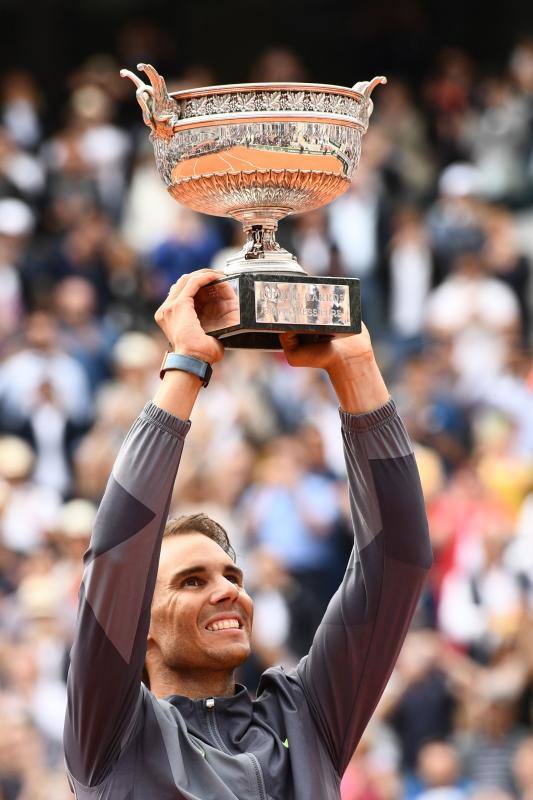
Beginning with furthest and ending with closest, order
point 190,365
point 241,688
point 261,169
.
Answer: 1. point 241,688
2. point 261,169
3. point 190,365

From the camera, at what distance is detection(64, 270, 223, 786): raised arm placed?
3117mm

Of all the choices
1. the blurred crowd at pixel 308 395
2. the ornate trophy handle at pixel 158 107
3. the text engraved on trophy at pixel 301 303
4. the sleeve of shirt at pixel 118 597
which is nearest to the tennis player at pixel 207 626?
the sleeve of shirt at pixel 118 597

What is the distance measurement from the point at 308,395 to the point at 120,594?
267 inches

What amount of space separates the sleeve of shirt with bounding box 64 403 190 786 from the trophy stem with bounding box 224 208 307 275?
42 centimetres

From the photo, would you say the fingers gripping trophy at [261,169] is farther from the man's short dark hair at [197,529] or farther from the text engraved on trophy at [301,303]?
the man's short dark hair at [197,529]

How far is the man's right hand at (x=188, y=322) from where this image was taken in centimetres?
325

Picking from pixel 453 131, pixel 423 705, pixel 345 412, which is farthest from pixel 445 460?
pixel 345 412

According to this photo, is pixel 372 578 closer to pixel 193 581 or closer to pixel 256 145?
pixel 193 581

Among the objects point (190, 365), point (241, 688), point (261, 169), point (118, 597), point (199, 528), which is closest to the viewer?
point (118, 597)

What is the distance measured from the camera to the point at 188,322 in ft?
10.7

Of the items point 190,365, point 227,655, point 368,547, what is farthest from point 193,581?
point 190,365

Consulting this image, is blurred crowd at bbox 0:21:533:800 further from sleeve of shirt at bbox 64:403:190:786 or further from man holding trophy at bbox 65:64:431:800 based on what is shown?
sleeve of shirt at bbox 64:403:190:786

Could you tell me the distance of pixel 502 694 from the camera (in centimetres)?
777

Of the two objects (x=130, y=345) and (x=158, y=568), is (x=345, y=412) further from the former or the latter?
(x=130, y=345)
